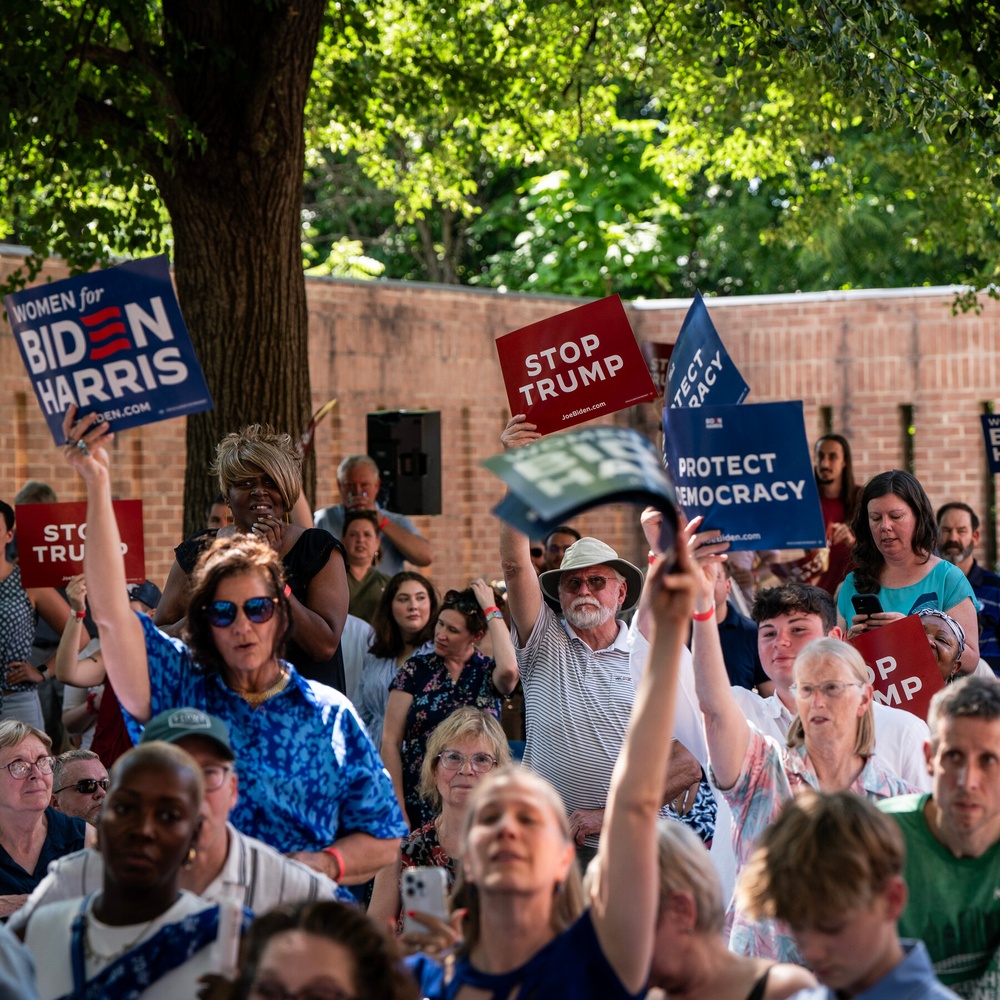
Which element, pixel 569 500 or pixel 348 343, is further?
pixel 348 343

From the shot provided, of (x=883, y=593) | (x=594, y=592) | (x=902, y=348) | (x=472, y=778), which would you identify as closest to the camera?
(x=472, y=778)

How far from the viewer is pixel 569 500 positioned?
3035 millimetres

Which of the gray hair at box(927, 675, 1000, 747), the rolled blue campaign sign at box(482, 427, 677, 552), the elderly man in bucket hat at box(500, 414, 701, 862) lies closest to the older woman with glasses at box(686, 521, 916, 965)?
the gray hair at box(927, 675, 1000, 747)

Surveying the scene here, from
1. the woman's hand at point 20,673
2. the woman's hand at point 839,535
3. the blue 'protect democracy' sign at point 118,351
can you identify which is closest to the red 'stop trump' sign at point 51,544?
the woman's hand at point 20,673

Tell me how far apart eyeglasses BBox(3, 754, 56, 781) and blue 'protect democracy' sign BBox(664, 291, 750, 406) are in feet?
8.39

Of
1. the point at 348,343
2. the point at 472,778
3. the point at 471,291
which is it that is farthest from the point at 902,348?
the point at 472,778

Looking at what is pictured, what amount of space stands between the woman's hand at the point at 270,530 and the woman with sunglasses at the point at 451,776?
0.96m

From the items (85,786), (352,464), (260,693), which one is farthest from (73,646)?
(260,693)

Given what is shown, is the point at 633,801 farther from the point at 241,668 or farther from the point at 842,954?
the point at 241,668

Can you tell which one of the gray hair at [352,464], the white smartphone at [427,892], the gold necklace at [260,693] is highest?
the gray hair at [352,464]

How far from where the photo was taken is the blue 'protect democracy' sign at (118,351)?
4.87 m

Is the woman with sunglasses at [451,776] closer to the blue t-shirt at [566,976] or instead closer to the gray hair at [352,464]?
the blue t-shirt at [566,976]

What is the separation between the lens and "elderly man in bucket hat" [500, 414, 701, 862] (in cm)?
571

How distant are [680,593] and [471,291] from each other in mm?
11410
